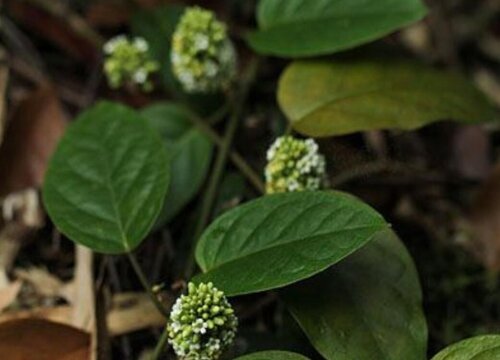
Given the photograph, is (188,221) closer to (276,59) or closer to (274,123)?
(274,123)

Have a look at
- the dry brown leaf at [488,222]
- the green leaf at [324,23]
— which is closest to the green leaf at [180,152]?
the green leaf at [324,23]

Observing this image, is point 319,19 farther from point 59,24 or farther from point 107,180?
point 59,24

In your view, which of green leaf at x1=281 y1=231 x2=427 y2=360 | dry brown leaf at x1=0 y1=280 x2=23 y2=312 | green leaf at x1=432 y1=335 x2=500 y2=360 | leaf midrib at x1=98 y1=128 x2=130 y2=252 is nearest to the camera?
green leaf at x1=432 y1=335 x2=500 y2=360

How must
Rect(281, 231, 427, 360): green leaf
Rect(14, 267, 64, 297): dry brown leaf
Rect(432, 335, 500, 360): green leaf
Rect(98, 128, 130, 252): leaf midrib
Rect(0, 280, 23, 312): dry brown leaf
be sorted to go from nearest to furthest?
Rect(432, 335, 500, 360): green leaf
Rect(281, 231, 427, 360): green leaf
Rect(98, 128, 130, 252): leaf midrib
Rect(0, 280, 23, 312): dry brown leaf
Rect(14, 267, 64, 297): dry brown leaf

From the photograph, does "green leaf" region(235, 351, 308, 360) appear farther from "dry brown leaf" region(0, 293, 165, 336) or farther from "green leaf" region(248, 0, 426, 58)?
"green leaf" region(248, 0, 426, 58)

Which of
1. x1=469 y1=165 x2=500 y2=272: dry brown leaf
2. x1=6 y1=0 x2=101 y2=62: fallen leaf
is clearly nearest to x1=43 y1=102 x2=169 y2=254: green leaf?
x1=6 y1=0 x2=101 y2=62: fallen leaf

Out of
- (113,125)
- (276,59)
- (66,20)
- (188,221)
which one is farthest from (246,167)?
(66,20)
